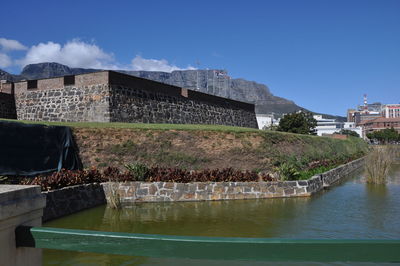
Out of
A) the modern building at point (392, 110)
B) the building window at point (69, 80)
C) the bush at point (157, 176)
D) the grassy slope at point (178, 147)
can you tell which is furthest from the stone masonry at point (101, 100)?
the modern building at point (392, 110)

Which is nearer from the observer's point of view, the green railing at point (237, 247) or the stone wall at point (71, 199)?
the green railing at point (237, 247)

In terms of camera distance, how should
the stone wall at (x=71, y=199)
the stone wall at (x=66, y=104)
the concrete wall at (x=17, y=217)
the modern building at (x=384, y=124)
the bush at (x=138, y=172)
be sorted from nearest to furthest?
1. the concrete wall at (x=17, y=217)
2. the stone wall at (x=71, y=199)
3. the bush at (x=138, y=172)
4. the stone wall at (x=66, y=104)
5. the modern building at (x=384, y=124)

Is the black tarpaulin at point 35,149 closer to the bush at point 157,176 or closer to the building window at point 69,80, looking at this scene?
the bush at point 157,176

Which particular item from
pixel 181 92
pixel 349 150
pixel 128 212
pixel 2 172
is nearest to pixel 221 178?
pixel 128 212

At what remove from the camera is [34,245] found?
2131 mm

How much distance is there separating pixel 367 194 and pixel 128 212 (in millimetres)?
8901

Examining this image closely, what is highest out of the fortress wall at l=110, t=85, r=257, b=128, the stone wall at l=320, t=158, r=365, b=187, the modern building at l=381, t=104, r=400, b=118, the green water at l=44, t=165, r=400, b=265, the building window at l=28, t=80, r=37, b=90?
the modern building at l=381, t=104, r=400, b=118

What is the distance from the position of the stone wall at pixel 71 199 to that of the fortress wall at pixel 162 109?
8142 mm

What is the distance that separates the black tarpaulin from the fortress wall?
5.13 meters

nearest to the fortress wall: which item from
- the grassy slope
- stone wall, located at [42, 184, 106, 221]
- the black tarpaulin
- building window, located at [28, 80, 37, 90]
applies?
the grassy slope

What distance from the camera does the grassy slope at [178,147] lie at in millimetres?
15680

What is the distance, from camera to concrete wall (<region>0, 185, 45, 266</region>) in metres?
2.05

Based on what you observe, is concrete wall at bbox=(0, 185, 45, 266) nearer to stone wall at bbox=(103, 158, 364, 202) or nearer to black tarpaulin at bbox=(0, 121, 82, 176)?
stone wall at bbox=(103, 158, 364, 202)

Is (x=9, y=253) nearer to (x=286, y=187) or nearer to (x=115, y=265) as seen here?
(x=115, y=265)
